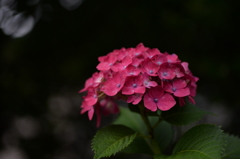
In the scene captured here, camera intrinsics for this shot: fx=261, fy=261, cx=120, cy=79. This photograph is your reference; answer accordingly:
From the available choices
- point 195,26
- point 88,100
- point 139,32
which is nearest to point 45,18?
point 139,32

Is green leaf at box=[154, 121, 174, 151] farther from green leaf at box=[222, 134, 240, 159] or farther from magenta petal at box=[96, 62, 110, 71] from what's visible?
magenta petal at box=[96, 62, 110, 71]

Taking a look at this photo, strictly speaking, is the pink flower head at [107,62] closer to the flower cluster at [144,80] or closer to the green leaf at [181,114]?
the flower cluster at [144,80]

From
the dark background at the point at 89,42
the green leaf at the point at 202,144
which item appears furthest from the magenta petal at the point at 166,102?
the dark background at the point at 89,42

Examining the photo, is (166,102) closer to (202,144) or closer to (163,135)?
(202,144)

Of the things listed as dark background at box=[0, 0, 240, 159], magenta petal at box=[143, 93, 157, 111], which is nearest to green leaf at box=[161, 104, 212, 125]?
magenta petal at box=[143, 93, 157, 111]

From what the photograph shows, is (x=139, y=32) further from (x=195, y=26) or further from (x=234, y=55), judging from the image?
(x=234, y=55)
